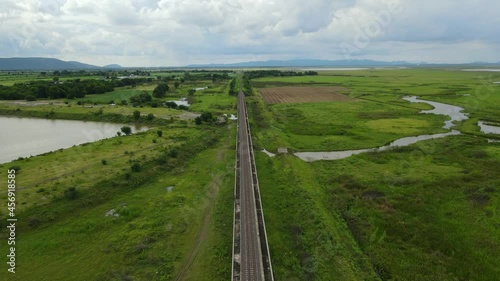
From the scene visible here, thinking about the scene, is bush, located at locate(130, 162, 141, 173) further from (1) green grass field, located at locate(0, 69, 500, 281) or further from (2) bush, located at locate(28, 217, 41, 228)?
(2) bush, located at locate(28, 217, 41, 228)

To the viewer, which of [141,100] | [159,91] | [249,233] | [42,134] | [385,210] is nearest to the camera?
[249,233]

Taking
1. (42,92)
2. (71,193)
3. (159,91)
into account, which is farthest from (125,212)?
(42,92)

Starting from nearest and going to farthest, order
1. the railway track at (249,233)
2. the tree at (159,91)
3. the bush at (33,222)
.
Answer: the railway track at (249,233) → the bush at (33,222) → the tree at (159,91)

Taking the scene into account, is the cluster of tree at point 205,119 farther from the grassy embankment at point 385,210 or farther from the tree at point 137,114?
the grassy embankment at point 385,210

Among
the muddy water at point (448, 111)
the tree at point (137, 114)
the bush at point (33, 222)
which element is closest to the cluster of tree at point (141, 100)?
the tree at point (137, 114)

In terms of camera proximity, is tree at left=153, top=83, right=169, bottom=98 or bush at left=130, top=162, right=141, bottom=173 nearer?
bush at left=130, top=162, right=141, bottom=173

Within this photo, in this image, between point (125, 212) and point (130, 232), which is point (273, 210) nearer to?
point (130, 232)

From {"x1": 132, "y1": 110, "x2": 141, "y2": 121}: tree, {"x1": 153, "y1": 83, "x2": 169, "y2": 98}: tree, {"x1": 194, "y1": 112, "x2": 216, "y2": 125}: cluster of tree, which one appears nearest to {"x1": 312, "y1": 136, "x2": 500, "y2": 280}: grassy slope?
{"x1": 194, "y1": 112, "x2": 216, "y2": 125}: cluster of tree
